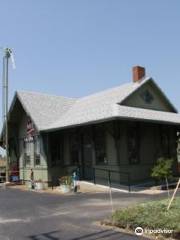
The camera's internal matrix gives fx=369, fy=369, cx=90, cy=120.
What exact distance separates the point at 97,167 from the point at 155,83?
25.3 feet

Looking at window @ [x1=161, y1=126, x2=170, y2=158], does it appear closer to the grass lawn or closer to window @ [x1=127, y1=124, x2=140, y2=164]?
window @ [x1=127, y1=124, x2=140, y2=164]

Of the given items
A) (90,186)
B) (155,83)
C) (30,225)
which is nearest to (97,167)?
(90,186)

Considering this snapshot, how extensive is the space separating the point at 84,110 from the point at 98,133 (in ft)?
9.06

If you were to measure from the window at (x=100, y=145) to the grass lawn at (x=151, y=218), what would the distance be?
11555mm

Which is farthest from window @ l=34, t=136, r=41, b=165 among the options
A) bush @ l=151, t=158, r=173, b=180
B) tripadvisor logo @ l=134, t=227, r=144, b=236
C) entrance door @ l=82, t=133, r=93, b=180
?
tripadvisor logo @ l=134, t=227, r=144, b=236

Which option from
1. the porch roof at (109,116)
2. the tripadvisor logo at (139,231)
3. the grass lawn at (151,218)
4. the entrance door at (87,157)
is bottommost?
the tripadvisor logo at (139,231)

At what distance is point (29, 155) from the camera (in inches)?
1040

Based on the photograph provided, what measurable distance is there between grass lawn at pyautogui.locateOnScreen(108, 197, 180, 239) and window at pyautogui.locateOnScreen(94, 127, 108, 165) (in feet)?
37.9

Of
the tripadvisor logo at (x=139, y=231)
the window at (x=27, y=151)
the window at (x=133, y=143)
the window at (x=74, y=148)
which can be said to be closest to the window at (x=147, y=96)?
the window at (x=133, y=143)

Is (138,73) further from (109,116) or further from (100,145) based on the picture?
(109,116)

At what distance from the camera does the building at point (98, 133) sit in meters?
20.6

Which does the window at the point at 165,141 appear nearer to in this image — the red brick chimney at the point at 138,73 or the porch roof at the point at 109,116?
the porch roof at the point at 109,116

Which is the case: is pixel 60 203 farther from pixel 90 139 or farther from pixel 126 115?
pixel 90 139

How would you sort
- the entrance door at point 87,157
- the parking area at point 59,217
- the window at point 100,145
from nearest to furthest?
the parking area at point 59,217 < the window at point 100,145 < the entrance door at point 87,157
